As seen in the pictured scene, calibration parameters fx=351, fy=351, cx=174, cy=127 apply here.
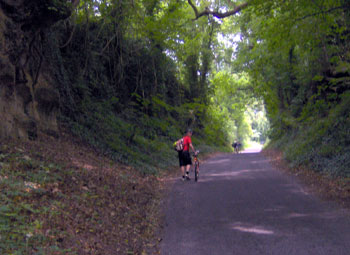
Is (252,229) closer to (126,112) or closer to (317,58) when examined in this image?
(317,58)

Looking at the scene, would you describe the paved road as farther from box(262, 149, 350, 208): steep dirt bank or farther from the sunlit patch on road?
box(262, 149, 350, 208): steep dirt bank

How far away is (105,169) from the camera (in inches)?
472

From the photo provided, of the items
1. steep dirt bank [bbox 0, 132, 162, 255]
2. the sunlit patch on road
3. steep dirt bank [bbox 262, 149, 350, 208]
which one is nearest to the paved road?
the sunlit patch on road

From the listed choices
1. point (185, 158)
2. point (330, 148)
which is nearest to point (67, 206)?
point (185, 158)

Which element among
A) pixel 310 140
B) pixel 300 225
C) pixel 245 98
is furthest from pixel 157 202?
pixel 245 98

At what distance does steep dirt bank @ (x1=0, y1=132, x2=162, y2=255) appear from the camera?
17.4 ft

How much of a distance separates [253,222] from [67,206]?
378 cm

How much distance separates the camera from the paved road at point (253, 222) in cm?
582

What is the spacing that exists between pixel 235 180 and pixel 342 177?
3.67 meters

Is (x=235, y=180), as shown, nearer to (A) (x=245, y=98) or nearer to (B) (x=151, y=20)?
(B) (x=151, y=20)

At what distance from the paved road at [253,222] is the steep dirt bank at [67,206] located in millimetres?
677

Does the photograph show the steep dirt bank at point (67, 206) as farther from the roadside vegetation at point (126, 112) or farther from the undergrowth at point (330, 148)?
the undergrowth at point (330, 148)

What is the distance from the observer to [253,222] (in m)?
7.29

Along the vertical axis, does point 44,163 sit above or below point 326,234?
above
